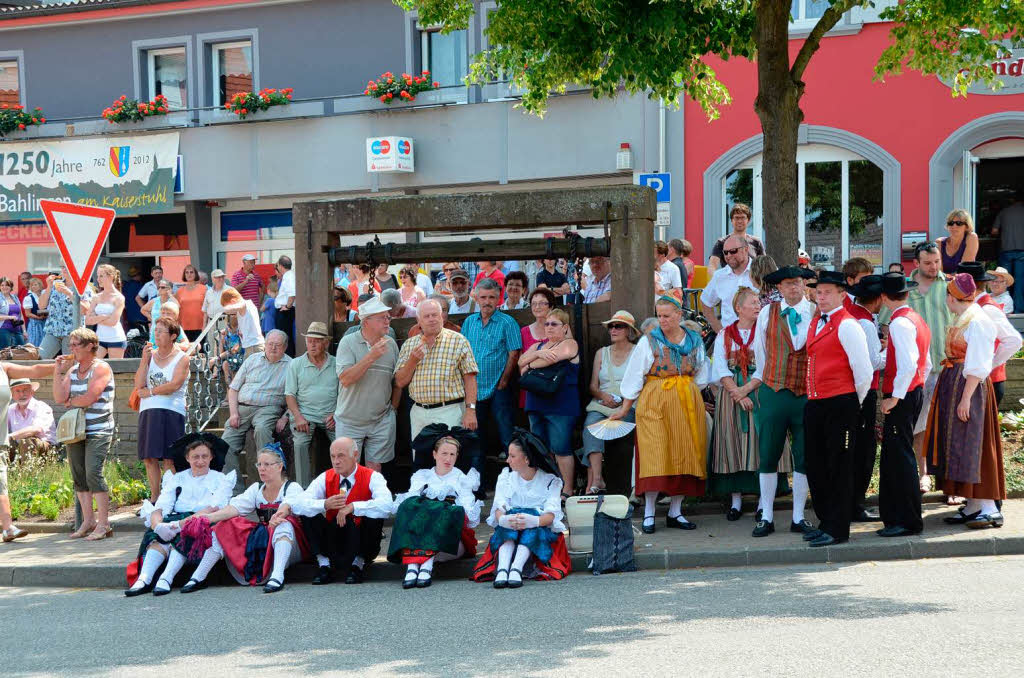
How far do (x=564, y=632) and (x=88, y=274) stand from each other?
660 cm

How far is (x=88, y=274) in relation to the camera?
1187cm

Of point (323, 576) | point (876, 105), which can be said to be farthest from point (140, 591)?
point (876, 105)

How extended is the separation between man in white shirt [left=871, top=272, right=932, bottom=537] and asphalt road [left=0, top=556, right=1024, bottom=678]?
1.84 ft

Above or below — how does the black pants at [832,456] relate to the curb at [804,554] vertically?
above

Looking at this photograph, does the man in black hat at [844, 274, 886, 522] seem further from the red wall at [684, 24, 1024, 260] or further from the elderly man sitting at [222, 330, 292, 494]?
the red wall at [684, 24, 1024, 260]

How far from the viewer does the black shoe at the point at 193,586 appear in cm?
973

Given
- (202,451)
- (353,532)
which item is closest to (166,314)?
(202,451)

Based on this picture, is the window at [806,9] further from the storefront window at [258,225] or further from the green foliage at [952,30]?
Result: the storefront window at [258,225]

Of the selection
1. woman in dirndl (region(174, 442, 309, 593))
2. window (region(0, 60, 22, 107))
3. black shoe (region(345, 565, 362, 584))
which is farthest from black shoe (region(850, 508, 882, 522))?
window (region(0, 60, 22, 107))

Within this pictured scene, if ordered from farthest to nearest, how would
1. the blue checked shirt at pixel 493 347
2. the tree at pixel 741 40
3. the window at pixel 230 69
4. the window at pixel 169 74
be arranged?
the window at pixel 169 74
the window at pixel 230 69
the tree at pixel 741 40
the blue checked shirt at pixel 493 347

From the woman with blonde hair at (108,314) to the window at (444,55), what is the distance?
362 inches

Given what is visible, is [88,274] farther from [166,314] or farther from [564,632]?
[564,632]

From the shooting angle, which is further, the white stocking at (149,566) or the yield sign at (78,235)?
the yield sign at (78,235)

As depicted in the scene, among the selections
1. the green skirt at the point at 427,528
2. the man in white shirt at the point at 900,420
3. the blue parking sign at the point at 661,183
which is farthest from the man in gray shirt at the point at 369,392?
the blue parking sign at the point at 661,183
